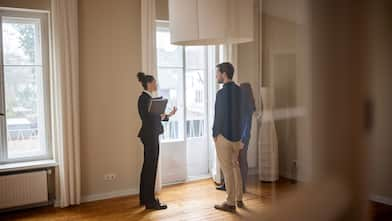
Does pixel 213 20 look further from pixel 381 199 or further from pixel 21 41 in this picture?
pixel 21 41

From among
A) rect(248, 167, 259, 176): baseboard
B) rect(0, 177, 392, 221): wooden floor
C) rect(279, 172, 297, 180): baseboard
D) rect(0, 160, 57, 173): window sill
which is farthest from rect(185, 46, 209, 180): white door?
rect(279, 172, 297, 180): baseboard

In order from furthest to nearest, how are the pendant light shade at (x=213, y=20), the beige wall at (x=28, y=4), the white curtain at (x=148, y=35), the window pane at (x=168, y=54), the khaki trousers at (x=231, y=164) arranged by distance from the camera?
the window pane at (x=168, y=54) < the white curtain at (x=148, y=35) < the beige wall at (x=28, y=4) < the khaki trousers at (x=231, y=164) < the pendant light shade at (x=213, y=20)

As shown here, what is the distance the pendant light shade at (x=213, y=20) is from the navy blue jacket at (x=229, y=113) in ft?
0.27

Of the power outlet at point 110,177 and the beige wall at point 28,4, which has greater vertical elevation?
the beige wall at point 28,4

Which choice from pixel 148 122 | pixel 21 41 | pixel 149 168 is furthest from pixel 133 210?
pixel 21 41

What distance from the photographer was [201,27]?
0.81 meters

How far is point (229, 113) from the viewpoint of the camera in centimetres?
56

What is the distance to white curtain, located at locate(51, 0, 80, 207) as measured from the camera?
2.50 meters

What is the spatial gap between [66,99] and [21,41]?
56 centimetres

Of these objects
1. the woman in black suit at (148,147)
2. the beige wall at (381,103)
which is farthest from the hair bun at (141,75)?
the beige wall at (381,103)

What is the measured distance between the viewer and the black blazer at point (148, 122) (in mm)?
2662

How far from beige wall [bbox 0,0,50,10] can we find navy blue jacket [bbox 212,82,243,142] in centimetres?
233

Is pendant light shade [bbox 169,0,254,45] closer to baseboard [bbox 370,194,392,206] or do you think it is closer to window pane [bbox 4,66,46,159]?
baseboard [bbox 370,194,392,206]

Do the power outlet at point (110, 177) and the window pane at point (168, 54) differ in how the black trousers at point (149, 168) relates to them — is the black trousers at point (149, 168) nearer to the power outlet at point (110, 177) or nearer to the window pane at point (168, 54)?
the power outlet at point (110, 177)
